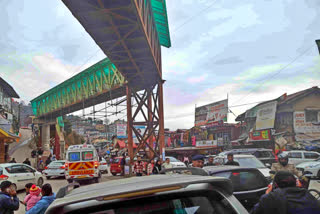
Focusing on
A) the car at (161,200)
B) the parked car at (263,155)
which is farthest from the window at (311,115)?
the car at (161,200)

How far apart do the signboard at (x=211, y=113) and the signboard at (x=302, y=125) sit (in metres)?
9.94

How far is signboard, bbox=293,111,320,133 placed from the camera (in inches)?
1099

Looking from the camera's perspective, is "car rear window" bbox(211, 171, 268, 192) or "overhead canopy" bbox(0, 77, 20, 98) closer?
"car rear window" bbox(211, 171, 268, 192)

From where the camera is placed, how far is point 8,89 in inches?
1367

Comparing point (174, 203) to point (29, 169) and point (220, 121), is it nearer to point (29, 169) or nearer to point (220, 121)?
point (29, 169)

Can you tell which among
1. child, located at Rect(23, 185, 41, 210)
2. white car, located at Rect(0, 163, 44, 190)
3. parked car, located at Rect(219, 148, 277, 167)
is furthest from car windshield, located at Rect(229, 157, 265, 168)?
white car, located at Rect(0, 163, 44, 190)

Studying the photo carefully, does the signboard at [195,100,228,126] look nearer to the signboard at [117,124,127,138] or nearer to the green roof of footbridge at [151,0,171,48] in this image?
the signboard at [117,124,127,138]

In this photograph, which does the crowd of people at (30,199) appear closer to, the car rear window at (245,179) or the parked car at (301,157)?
the car rear window at (245,179)

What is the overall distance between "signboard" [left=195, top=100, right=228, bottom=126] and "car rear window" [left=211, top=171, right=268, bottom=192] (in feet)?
104

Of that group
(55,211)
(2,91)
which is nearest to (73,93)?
(2,91)

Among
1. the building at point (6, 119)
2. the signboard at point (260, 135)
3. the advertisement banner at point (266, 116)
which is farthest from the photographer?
the signboard at point (260, 135)

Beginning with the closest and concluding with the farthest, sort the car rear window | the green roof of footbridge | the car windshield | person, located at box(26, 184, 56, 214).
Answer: person, located at box(26, 184, 56, 214) → the car rear window → the car windshield → the green roof of footbridge

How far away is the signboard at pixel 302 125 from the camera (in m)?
27.9

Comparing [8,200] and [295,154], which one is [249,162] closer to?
[8,200]
